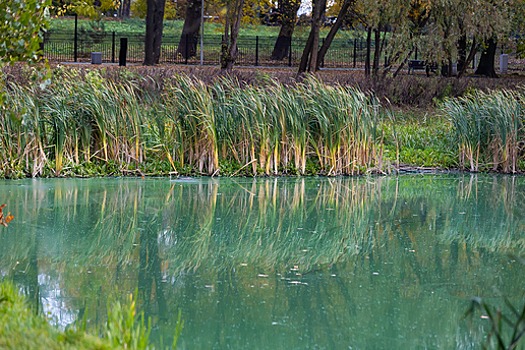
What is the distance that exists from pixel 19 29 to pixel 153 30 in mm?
26195

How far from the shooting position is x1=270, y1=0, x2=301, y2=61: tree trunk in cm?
3562

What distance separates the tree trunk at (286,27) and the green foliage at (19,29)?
94.7 feet

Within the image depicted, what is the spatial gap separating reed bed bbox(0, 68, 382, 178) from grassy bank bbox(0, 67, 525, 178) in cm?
1

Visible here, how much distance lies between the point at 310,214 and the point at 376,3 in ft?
41.6

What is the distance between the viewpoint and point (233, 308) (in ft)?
20.6

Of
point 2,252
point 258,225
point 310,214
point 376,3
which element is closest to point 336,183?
point 310,214

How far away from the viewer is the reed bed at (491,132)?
13867 millimetres

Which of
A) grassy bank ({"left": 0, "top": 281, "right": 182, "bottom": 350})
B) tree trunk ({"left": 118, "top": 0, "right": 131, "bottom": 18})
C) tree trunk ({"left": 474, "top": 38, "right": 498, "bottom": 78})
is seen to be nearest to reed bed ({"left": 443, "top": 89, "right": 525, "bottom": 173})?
grassy bank ({"left": 0, "top": 281, "right": 182, "bottom": 350})

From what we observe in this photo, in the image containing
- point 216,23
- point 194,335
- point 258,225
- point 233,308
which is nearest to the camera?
point 194,335

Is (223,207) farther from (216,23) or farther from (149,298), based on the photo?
(216,23)

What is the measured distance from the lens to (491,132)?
14078 millimetres

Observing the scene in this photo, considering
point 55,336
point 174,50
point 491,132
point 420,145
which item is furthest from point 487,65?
point 55,336

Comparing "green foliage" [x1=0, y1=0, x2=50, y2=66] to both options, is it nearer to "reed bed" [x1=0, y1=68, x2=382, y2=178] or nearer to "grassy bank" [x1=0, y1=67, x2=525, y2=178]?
"grassy bank" [x1=0, y1=67, x2=525, y2=178]

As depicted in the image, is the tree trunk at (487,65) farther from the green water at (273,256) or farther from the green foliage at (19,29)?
the green foliage at (19,29)
